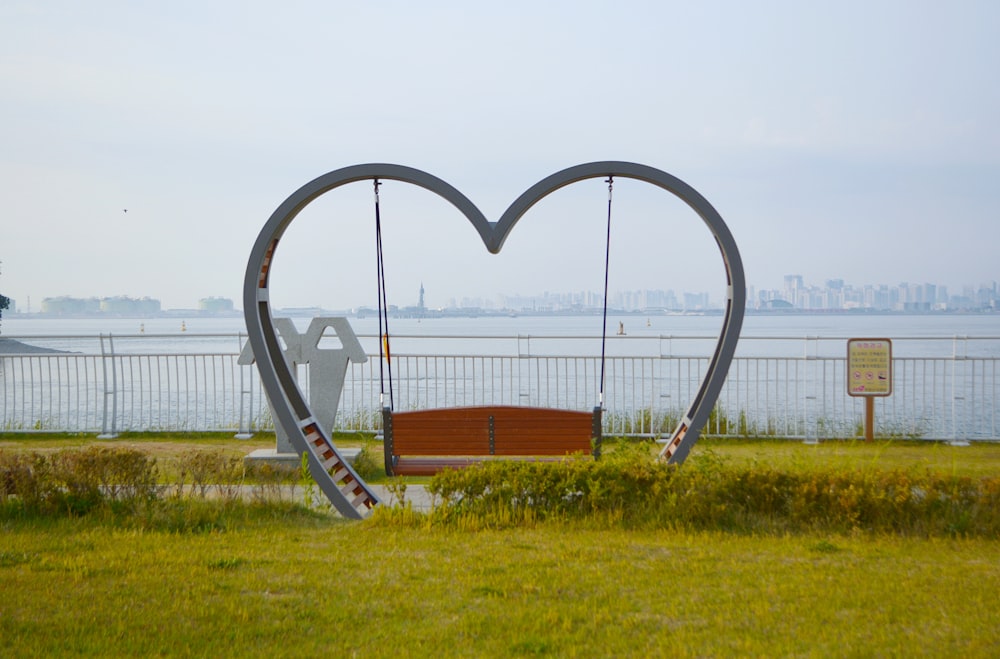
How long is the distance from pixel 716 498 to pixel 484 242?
2.74 meters

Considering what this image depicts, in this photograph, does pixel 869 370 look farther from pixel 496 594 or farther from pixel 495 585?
pixel 496 594

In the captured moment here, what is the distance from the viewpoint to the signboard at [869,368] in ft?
39.3

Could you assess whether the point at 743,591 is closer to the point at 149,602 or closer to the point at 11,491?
the point at 149,602

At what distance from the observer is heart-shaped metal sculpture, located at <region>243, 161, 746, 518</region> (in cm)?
734

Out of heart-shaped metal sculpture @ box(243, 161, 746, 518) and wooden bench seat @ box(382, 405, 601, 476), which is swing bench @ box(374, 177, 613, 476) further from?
heart-shaped metal sculpture @ box(243, 161, 746, 518)

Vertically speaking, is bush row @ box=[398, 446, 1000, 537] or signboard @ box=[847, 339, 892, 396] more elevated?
signboard @ box=[847, 339, 892, 396]

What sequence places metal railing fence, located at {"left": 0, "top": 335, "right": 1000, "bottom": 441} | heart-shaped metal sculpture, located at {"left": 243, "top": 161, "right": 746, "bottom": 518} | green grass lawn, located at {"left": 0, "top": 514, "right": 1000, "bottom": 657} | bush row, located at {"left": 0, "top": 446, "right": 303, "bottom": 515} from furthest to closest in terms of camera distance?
1. metal railing fence, located at {"left": 0, "top": 335, "right": 1000, "bottom": 441}
2. heart-shaped metal sculpture, located at {"left": 243, "top": 161, "right": 746, "bottom": 518}
3. bush row, located at {"left": 0, "top": 446, "right": 303, "bottom": 515}
4. green grass lawn, located at {"left": 0, "top": 514, "right": 1000, "bottom": 657}

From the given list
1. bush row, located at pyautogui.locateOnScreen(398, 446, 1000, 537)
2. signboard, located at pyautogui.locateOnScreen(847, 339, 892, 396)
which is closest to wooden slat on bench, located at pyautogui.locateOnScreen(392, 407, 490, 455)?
bush row, located at pyautogui.locateOnScreen(398, 446, 1000, 537)

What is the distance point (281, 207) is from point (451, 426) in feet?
7.78

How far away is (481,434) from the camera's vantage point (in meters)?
7.83

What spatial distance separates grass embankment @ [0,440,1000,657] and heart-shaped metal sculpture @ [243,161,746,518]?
2.14 feet

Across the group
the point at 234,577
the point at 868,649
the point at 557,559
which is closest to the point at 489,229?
the point at 557,559

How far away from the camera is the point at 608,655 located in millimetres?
3871

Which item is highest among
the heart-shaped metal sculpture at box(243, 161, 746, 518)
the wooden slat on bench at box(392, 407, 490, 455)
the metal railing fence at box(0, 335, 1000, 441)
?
the heart-shaped metal sculpture at box(243, 161, 746, 518)
